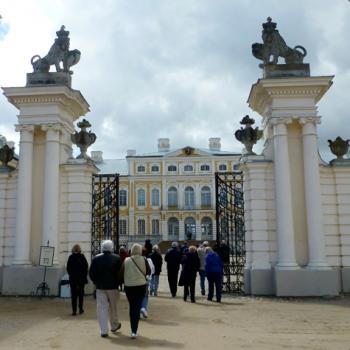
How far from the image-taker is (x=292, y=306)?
37.4 ft

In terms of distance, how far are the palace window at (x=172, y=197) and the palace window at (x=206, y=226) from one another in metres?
4.47

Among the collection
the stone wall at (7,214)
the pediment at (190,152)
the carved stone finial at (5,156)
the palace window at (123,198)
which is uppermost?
the pediment at (190,152)

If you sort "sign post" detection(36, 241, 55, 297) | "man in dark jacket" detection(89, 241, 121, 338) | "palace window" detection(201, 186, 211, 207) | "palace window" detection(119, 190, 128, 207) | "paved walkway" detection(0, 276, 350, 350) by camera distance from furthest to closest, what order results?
"palace window" detection(201, 186, 211, 207), "palace window" detection(119, 190, 128, 207), "sign post" detection(36, 241, 55, 297), "man in dark jacket" detection(89, 241, 121, 338), "paved walkway" detection(0, 276, 350, 350)

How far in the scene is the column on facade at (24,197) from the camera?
44.0 ft

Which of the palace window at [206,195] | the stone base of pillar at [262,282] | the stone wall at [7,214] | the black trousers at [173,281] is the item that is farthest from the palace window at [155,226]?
the stone base of pillar at [262,282]

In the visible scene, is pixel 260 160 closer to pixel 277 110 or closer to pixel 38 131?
pixel 277 110

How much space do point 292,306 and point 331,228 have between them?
3.06m

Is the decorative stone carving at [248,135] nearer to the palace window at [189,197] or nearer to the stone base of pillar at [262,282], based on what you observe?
the stone base of pillar at [262,282]

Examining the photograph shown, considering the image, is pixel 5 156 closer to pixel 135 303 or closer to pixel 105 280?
pixel 105 280

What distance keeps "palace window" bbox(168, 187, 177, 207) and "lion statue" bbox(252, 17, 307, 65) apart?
5292 centimetres

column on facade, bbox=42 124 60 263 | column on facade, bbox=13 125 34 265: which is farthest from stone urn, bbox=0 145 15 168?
column on facade, bbox=42 124 60 263

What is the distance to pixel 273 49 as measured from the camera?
45.9 ft

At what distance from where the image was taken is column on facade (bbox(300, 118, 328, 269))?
1288cm

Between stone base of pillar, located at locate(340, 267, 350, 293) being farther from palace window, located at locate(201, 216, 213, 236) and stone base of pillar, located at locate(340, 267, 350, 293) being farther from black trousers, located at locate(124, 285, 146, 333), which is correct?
palace window, located at locate(201, 216, 213, 236)
